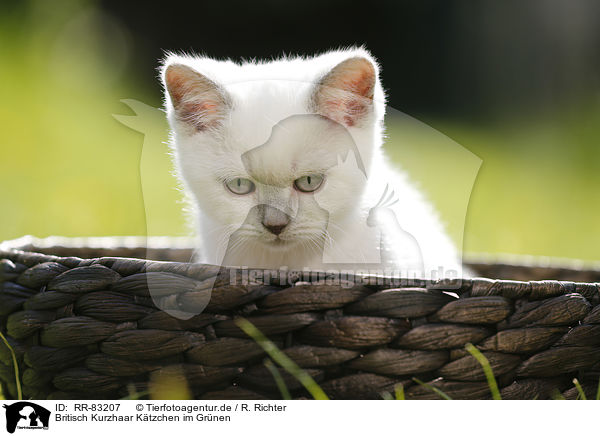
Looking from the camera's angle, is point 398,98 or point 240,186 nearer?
point 240,186

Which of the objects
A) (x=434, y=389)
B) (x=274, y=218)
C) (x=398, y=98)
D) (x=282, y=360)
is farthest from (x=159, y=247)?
(x=398, y=98)

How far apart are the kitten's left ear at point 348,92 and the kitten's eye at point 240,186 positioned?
0.73 feet

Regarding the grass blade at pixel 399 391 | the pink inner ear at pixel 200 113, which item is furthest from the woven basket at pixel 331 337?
the pink inner ear at pixel 200 113

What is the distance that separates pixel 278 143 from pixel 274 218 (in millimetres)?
154

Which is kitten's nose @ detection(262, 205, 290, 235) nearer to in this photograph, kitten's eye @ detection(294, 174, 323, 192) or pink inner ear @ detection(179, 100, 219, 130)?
kitten's eye @ detection(294, 174, 323, 192)

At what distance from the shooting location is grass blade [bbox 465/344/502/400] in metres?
0.92

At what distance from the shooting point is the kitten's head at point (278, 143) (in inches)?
45.6

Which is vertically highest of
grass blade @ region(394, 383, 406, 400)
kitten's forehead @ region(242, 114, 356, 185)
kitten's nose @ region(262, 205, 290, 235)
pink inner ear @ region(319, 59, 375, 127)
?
pink inner ear @ region(319, 59, 375, 127)

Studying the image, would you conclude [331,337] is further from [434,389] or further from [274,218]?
[274,218]

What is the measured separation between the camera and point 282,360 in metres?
0.91

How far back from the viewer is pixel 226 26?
3551 mm

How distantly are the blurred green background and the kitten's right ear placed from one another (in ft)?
2.79

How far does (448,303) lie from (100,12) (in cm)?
319
